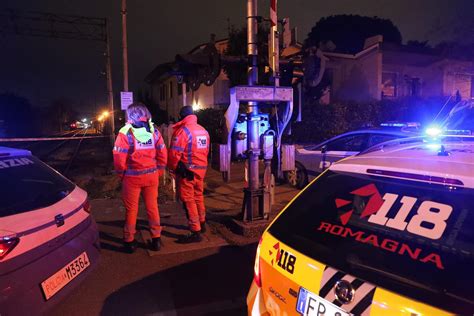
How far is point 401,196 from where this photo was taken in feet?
6.60

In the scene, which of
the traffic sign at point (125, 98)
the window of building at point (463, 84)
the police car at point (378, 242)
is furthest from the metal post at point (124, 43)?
the window of building at point (463, 84)

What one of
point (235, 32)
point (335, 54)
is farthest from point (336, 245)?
point (335, 54)

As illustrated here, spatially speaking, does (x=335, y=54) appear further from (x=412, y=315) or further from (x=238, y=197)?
(x=412, y=315)

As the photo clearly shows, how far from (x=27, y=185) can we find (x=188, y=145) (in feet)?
6.73

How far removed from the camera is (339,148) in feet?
26.3

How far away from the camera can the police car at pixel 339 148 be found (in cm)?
710

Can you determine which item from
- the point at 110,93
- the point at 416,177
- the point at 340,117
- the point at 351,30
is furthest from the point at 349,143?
the point at 351,30

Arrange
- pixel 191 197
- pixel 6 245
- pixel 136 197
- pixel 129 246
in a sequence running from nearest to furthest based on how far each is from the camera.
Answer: pixel 6 245
pixel 136 197
pixel 129 246
pixel 191 197

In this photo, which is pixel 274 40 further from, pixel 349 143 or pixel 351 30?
pixel 351 30

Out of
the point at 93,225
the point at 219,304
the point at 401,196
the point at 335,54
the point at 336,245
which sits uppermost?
the point at 335,54

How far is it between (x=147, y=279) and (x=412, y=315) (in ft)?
10.6

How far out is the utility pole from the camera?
17.4ft

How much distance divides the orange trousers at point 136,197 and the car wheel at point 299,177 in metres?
4.74

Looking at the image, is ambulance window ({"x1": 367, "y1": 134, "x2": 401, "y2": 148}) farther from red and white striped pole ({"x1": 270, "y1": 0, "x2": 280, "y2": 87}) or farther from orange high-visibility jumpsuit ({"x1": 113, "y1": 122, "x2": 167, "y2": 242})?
orange high-visibility jumpsuit ({"x1": 113, "y1": 122, "x2": 167, "y2": 242})
